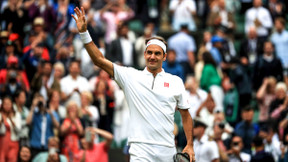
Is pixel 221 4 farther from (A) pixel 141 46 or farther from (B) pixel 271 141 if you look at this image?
(B) pixel 271 141

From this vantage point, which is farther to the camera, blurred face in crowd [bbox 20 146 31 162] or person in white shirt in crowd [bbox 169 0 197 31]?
person in white shirt in crowd [bbox 169 0 197 31]

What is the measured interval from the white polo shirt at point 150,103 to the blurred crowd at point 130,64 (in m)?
4.34

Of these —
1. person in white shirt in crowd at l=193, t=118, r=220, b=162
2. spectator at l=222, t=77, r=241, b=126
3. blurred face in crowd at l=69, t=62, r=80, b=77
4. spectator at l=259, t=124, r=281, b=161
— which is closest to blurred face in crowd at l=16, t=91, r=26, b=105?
blurred face in crowd at l=69, t=62, r=80, b=77

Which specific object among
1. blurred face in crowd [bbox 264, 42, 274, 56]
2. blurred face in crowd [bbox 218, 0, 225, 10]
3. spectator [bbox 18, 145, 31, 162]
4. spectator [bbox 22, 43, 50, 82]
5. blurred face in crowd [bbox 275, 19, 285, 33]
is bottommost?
spectator [bbox 18, 145, 31, 162]

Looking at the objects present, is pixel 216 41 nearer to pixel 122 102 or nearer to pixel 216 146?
pixel 122 102

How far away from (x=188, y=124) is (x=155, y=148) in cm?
61

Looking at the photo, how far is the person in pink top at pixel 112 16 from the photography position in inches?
805

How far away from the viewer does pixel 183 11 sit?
2112cm

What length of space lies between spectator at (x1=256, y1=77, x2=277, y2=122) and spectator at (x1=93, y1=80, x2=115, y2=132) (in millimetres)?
3852

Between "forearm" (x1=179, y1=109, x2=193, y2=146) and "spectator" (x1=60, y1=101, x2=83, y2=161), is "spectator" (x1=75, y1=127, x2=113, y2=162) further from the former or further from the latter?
"forearm" (x1=179, y1=109, x2=193, y2=146)

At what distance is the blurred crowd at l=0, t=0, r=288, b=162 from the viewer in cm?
1454

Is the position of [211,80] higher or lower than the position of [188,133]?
higher

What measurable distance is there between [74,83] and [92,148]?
2.74 m

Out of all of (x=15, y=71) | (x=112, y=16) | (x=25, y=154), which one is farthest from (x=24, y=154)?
(x=112, y=16)
